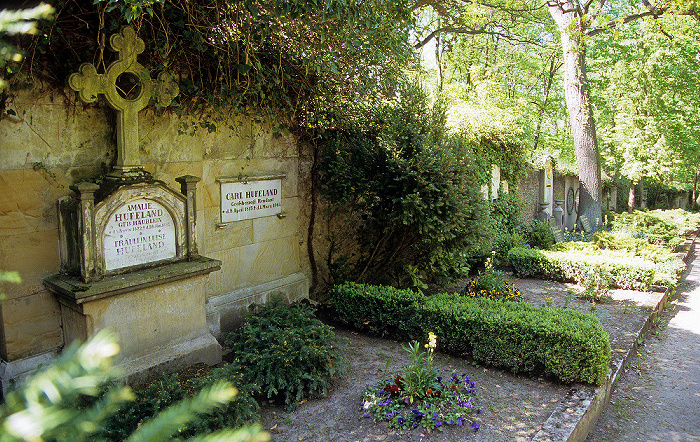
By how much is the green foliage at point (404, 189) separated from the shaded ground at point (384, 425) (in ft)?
5.62

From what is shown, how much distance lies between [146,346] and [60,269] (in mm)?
1066

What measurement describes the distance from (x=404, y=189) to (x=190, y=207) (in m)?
2.98

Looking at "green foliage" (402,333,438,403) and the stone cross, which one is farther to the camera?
"green foliage" (402,333,438,403)

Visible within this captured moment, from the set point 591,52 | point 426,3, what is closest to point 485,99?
point 426,3

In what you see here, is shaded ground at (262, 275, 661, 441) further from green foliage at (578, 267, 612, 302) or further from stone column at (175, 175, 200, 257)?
stone column at (175, 175, 200, 257)

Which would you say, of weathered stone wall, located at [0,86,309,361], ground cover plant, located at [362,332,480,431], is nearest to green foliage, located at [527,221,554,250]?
weathered stone wall, located at [0,86,309,361]

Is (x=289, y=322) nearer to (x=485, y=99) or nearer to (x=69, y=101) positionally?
(x=69, y=101)

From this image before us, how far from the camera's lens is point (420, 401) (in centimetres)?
433

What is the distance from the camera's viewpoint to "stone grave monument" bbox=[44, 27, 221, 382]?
13.6 feet

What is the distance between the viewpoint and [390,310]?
248 inches

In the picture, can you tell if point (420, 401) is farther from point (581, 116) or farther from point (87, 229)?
point (581, 116)

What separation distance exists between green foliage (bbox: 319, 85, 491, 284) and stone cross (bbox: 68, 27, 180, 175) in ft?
9.48

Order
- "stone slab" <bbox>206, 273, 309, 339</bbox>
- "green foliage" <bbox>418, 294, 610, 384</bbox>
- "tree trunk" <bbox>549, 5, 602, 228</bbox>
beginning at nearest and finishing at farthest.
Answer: "green foliage" <bbox>418, 294, 610, 384</bbox>, "stone slab" <bbox>206, 273, 309, 339</bbox>, "tree trunk" <bbox>549, 5, 602, 228</bbox>

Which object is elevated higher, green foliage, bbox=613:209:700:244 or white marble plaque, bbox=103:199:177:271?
white marble plaque, bbox=103:199:177:271
